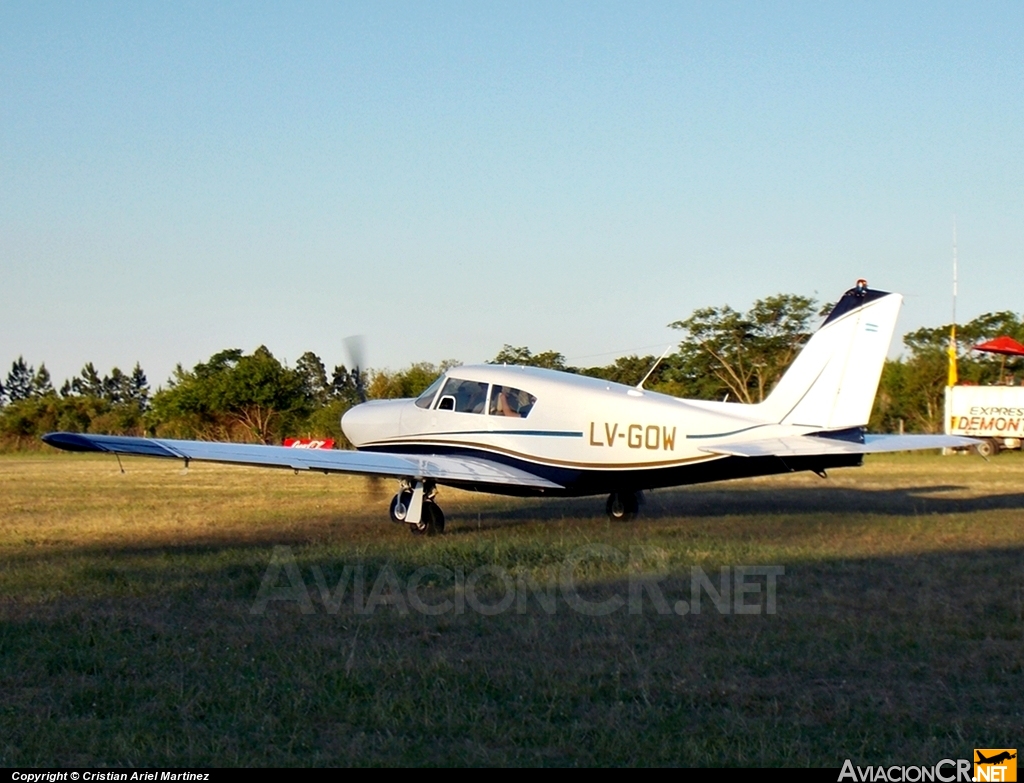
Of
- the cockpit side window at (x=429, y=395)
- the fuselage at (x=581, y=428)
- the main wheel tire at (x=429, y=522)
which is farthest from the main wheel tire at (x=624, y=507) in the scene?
the cockpit side window at (x=429, y=395)

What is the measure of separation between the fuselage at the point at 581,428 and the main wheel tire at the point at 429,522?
2.28 feet

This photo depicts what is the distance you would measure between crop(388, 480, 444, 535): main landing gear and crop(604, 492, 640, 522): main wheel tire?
2.64m

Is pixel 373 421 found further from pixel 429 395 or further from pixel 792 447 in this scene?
pixel 792 447

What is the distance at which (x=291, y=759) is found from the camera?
4730 millimetres

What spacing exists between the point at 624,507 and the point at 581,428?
184 cm

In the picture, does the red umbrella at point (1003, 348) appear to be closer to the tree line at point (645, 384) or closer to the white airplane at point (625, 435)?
the tree line at point (645, 384)

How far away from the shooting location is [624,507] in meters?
14.8

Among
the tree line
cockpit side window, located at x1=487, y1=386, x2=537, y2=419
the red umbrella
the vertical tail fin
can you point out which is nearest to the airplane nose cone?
cockpit side window, located at x1=487, y1=386, x2=537, y2=419

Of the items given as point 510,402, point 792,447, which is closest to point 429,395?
point 510,402

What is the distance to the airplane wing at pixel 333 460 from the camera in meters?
11.6

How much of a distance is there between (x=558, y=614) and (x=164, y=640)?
2707 millimetres

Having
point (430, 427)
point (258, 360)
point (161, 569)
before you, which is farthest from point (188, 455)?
point (258, 360)

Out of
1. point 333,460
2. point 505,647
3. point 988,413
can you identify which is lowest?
point 505,647

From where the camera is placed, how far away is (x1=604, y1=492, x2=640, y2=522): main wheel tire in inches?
578
